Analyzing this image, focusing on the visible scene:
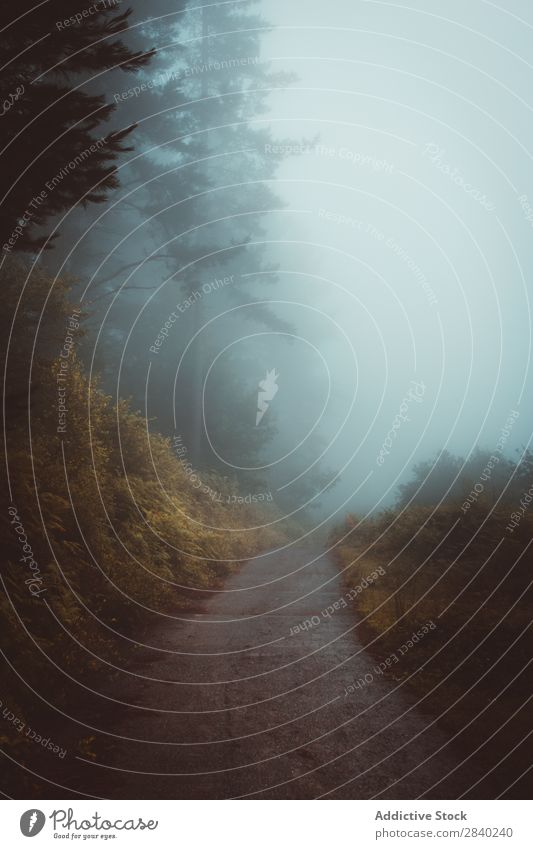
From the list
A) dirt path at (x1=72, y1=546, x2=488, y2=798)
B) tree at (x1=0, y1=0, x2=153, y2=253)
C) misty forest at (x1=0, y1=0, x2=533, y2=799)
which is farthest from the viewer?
tree at (x1=0, y1=0, x2=153, y2=253)

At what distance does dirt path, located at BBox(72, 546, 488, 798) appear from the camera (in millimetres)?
4375

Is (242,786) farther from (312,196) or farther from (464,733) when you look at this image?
(312,196)

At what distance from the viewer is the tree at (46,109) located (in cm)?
605

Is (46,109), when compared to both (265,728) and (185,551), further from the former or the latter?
(185,551)

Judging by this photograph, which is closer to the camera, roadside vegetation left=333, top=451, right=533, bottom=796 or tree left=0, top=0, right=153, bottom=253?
roadside vegetation left=333, top=451, right=533, bottom=796

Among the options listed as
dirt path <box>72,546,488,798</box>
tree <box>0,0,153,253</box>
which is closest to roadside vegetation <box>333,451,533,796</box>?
dirt path <box>72,546,488,798</box>

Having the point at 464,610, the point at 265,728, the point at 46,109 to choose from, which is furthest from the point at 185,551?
the point at 46,109

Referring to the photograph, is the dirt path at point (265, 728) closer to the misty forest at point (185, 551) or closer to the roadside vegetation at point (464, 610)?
the misty forest at point (185, 551)

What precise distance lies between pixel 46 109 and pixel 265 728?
798cm

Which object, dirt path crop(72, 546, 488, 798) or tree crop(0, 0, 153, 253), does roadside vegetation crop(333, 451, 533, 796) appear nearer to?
dirt path crop(72, 546, 488, 798)

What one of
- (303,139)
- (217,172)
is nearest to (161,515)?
(303,139)

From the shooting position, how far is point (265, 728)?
5.37 meters

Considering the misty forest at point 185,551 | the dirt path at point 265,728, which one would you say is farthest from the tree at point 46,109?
the dirt path at point 265,728

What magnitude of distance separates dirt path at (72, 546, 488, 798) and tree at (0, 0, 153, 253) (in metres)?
6.32
